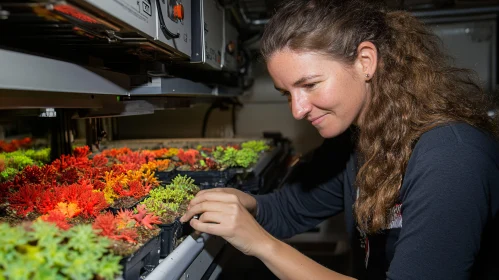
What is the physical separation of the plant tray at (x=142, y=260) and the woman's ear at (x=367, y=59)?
2.75 ft

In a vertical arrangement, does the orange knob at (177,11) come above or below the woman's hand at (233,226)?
above

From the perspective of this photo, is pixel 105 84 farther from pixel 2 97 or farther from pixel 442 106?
pixel 442 106

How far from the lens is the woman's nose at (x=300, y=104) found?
125cm

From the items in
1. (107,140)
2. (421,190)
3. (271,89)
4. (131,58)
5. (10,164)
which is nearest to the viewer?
(421,190)

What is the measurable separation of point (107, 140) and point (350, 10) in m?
2.25

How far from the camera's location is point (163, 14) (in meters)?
1.24

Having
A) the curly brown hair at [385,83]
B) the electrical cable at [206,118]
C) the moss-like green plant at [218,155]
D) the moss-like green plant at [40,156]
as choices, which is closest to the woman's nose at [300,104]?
the curly brown hair at [385,83]

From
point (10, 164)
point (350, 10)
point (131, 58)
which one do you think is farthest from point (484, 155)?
point (10, 164)

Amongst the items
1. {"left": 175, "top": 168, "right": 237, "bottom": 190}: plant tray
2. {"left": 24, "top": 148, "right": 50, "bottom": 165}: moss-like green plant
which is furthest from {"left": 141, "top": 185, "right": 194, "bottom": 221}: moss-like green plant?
{"left": 24, "top": 148, "right": 50, "bottom": 165}: moss-like green plant

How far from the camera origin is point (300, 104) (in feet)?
4.12

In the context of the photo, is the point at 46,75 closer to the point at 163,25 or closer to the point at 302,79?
the point at 163,25

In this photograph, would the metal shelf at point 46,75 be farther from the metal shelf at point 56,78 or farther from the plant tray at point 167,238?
the plant tray at point 167,238

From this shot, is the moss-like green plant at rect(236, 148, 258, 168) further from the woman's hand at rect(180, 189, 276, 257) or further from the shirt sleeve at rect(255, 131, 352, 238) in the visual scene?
the woman's hand at rect(180, 189, 276, 257)

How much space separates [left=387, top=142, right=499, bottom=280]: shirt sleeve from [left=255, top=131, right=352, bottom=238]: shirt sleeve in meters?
0.72
